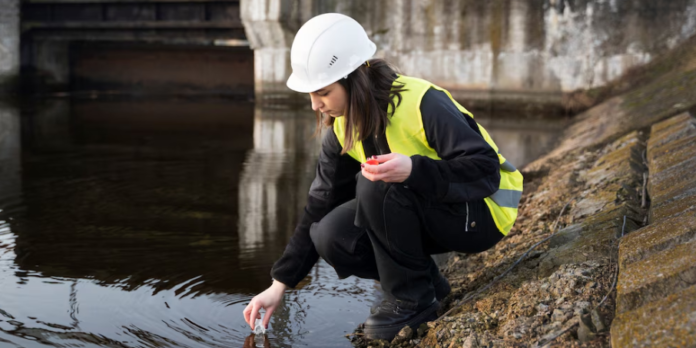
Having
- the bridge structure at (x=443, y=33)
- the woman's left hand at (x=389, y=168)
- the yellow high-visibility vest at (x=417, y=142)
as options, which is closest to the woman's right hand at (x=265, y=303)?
the yellow high-visibility vest at (x=417, y=142)

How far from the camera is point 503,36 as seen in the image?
12.6 metres

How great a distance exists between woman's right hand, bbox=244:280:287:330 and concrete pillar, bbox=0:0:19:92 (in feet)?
51.7

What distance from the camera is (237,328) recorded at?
2.83 metres

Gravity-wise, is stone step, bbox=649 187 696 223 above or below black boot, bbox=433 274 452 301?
above

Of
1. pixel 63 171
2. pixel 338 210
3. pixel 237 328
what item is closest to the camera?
pixel 338 210

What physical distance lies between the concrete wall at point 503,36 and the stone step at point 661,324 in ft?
35.3

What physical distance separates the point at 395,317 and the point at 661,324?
1.06 m

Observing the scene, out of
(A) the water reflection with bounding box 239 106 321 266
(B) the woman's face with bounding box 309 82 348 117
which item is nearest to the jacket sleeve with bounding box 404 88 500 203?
(B) the woman's face with bounding box 309 82 348 117

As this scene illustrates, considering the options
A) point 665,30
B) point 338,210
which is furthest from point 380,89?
point 665,30

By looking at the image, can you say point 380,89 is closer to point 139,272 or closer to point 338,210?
point 338,210

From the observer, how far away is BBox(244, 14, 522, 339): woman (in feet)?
7.70

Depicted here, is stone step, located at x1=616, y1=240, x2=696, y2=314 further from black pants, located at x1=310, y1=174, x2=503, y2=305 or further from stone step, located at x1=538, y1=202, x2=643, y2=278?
black pants, located at x1=310, y1=174, x2=503, y2=305

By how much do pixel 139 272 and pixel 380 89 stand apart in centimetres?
171

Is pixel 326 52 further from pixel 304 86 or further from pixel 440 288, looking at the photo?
pixel 440 288
